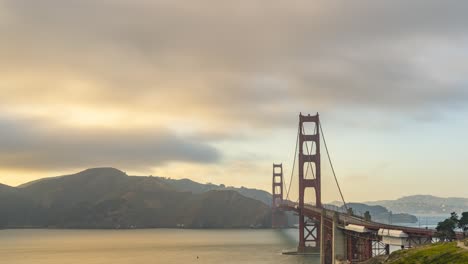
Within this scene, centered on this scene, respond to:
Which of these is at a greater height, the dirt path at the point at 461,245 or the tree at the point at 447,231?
the tree at the point at 447,231

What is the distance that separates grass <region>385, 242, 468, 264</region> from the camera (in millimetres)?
37500

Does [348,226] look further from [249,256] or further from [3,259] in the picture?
[3,259]

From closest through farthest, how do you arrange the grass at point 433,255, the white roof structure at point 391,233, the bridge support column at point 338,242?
the grass at point 433,255, the white roof structure at point 391,233, the bridge support column at point 338,242

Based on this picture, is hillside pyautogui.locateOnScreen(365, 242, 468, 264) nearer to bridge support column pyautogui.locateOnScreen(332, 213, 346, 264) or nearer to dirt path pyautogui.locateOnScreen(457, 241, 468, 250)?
dirt path pyautogui.locateOnScreen(457, 241, 468, 250)

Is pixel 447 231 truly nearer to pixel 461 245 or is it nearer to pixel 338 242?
pixel 461 245

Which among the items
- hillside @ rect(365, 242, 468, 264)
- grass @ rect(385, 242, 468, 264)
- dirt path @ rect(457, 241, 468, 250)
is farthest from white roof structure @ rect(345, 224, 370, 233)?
dirt path @ rect(457, 241, 468, 250)

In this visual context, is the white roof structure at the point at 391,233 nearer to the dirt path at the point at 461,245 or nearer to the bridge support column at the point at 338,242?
the dirt path at the point at 461,245

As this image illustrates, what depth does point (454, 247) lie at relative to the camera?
41.1m

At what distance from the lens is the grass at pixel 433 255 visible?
123ft

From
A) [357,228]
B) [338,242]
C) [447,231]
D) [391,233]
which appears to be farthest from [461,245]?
[338,242]

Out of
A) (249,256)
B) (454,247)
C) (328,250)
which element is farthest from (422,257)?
(249,256)

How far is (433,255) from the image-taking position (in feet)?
130

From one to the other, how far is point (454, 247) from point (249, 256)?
68744 mm

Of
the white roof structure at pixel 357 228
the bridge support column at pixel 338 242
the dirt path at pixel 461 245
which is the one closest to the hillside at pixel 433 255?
the dirt path at pixel 461 245
